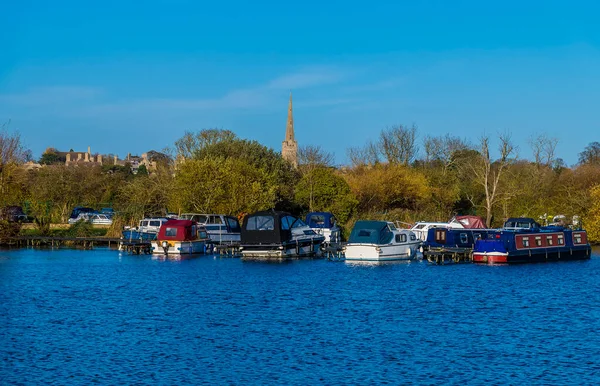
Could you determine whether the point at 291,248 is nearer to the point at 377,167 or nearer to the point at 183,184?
the point at 183,184

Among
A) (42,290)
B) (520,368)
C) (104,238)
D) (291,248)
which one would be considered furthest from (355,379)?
(104,238)

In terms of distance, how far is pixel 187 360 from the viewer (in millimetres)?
29250

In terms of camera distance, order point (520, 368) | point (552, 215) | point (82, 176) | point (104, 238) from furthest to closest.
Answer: point (82, 176), point (552, 215), point (104, 238), point (520, 368)

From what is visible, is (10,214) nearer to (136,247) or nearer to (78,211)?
(136,247)

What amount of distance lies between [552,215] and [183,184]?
127 ft

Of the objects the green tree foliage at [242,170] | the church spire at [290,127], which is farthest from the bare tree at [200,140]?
the church spire at [290,127]

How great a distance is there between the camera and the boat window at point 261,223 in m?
64.1

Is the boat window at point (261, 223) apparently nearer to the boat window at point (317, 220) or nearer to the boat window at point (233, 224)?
the boat window at point (233, 224)

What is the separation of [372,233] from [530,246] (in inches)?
492

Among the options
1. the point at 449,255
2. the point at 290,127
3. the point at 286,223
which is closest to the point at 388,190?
the point at 449,255

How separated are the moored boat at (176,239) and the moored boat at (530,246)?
73.7ft

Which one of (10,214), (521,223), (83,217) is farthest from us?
(83,217)

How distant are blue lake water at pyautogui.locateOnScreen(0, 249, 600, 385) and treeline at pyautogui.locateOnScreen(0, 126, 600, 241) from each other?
21.4m

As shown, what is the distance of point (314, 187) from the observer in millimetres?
90125
